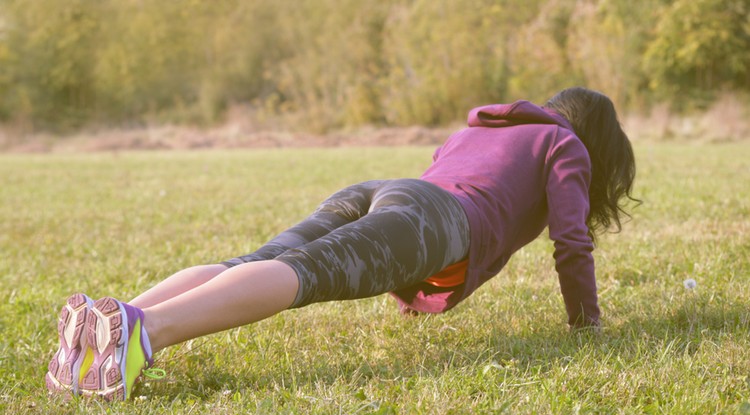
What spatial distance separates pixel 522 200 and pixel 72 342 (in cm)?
182

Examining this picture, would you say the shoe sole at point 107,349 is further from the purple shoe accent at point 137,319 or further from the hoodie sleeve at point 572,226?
the hoodie sleeve at point 572,226

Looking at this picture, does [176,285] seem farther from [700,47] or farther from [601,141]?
[700,47]

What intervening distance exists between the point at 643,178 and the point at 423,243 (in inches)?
335

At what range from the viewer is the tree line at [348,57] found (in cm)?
2714

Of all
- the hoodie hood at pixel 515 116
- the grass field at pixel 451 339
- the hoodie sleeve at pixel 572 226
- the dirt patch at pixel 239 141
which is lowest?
the dirt patch at pixel 239 141

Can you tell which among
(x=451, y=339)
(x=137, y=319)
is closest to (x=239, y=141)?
(x=451, y=339)

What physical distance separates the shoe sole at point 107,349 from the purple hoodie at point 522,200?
1.31m

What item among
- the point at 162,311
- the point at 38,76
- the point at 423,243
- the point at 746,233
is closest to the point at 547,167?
the point at 423,243

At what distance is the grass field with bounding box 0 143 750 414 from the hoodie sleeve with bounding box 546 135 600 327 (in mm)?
147

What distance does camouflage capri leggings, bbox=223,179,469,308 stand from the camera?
2.54 m

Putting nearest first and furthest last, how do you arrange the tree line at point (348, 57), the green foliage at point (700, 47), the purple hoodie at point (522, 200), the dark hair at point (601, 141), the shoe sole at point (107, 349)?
the shoe sole at point (107, 349), the purple hoodie at point (522, 200), the dark hair at point (601, 141), the green foliage at point (700, 47), the tree line at point (348, 57)

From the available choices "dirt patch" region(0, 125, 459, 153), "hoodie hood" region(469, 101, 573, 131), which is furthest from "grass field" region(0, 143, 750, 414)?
"dirt patch" region(0, 125, 459, 153)

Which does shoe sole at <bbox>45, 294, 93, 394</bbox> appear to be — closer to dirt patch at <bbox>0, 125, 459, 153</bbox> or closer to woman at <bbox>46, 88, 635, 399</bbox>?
woman at <bbox>46, 88, 635, 399</bbox>

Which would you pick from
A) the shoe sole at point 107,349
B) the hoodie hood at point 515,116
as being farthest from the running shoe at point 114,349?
the hoodie hood at point 515,116
